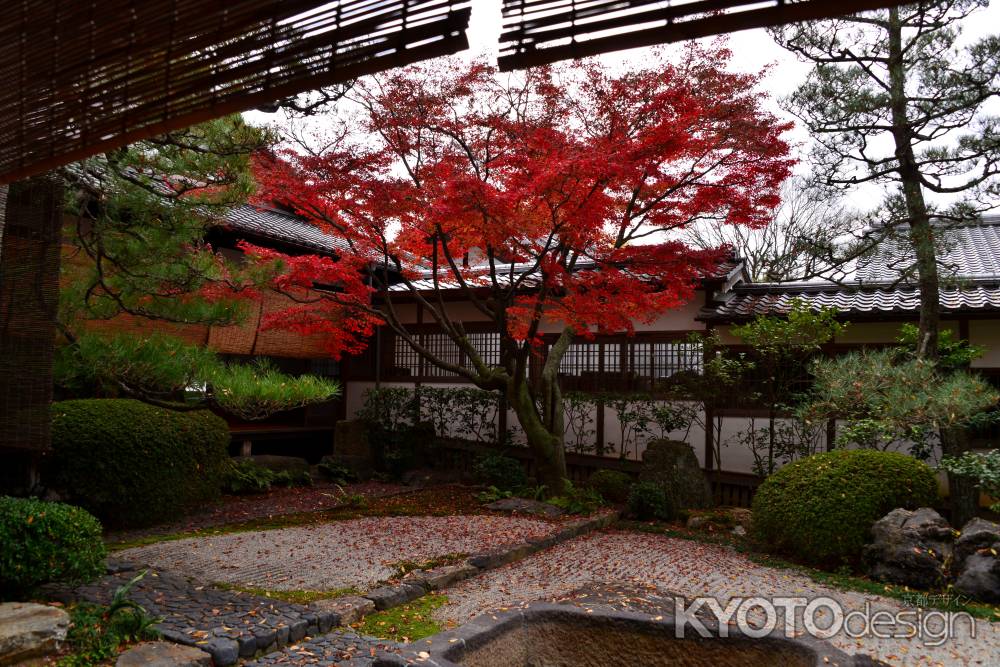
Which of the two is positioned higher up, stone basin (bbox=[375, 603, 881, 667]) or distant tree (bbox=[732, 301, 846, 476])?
distant tree (bbox=[732, 301, 846, 476])

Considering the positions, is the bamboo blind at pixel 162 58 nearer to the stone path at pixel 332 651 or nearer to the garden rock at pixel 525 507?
the stone path at pixel 332 651

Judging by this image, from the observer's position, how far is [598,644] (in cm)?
498

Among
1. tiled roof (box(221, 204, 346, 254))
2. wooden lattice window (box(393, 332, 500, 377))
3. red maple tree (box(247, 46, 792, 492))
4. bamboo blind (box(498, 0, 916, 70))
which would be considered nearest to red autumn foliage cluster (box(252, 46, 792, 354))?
red maple tree (box(247, 46, 792, 492))

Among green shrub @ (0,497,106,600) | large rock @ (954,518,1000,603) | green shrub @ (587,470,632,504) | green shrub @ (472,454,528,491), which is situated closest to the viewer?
green shrub @ (0,497,106,600)

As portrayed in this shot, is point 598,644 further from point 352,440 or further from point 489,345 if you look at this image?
point 352,440

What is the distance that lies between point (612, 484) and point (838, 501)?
12.5 ft

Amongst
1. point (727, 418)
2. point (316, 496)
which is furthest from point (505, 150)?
point (316, 496)

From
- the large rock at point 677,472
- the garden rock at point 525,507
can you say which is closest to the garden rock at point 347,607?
the garden rock at point 525,507

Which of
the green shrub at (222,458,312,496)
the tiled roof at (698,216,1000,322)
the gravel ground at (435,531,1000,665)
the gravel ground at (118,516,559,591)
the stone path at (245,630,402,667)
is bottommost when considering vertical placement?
the gravel ground at (435,531,1000,665)

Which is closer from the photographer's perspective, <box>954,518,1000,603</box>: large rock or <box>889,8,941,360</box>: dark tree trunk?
<box>954,518,1000,603</box>: large rock

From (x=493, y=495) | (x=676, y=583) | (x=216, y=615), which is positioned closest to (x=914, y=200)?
(x=676, y=583)

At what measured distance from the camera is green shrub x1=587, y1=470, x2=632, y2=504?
10.5 metres

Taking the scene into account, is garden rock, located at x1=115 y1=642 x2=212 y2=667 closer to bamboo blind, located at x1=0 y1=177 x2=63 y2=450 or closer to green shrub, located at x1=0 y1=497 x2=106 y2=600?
green shrub, located at x1=0 y1=497 x2=106 y2=600

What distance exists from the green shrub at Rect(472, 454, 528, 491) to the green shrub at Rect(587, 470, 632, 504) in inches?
47.1
